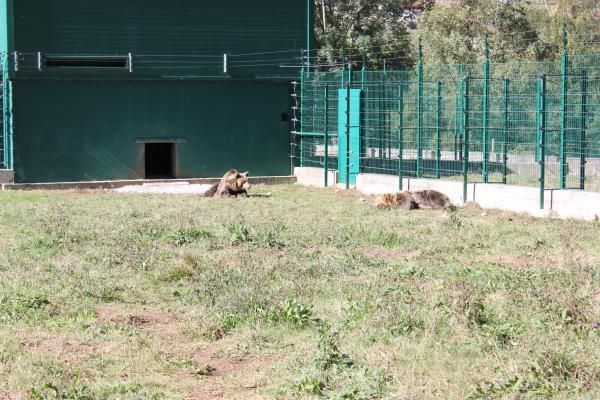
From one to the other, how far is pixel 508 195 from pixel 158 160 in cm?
1261

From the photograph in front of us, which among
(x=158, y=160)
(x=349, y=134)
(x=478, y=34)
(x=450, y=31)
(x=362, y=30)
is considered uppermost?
(x=362, y=30)

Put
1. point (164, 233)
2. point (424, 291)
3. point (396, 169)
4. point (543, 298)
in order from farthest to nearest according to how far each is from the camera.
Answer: point (396, 169), point (164, 233), point (424, 291), point (543, 298)

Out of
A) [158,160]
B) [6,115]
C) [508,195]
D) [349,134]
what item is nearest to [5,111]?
[6,115]

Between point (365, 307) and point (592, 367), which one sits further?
point (365, 307)

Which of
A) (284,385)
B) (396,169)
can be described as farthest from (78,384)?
(396,169)

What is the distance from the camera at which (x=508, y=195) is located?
19688 millimetres

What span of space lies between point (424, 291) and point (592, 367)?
333 cm

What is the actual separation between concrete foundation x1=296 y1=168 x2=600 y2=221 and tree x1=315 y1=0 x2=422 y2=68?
18.4 m

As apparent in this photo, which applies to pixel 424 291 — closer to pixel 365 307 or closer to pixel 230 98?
pixel 365 307

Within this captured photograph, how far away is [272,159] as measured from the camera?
1134 inches

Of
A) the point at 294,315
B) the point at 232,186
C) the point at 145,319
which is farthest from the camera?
the point at 232,186

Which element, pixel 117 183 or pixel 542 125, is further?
pixel 117 183

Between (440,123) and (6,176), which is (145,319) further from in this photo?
(440,123)

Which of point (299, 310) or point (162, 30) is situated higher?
point (162, 30)
